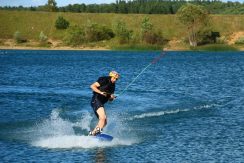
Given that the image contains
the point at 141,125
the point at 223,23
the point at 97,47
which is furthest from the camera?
the point at 223,23

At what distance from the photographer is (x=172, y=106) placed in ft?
108

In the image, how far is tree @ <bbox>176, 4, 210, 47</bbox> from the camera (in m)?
144

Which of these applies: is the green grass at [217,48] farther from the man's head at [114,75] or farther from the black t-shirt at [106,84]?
the man's head at [114,75]

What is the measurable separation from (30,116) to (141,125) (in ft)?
18.6

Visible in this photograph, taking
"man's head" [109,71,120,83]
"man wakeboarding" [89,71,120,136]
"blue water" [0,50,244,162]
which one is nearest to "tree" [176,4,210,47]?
"blue water" [0,50,244,162]

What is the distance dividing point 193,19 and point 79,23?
4031 centimetres

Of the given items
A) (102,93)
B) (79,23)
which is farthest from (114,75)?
(79,23)

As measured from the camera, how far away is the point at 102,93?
21.4 meters

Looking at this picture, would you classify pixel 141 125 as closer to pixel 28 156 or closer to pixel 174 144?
pixel 174 144

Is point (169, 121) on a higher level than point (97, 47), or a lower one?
higher

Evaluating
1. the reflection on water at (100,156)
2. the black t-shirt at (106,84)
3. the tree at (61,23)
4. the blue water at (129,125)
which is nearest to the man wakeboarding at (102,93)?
the black t-shirt at (106,84)

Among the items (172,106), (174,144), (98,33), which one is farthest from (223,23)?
(174,144)

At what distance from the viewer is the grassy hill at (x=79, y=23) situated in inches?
6299

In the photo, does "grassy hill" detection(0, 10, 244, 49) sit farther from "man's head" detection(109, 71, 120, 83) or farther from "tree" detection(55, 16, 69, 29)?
"man's head" detection(109, 71, 120, 83)
